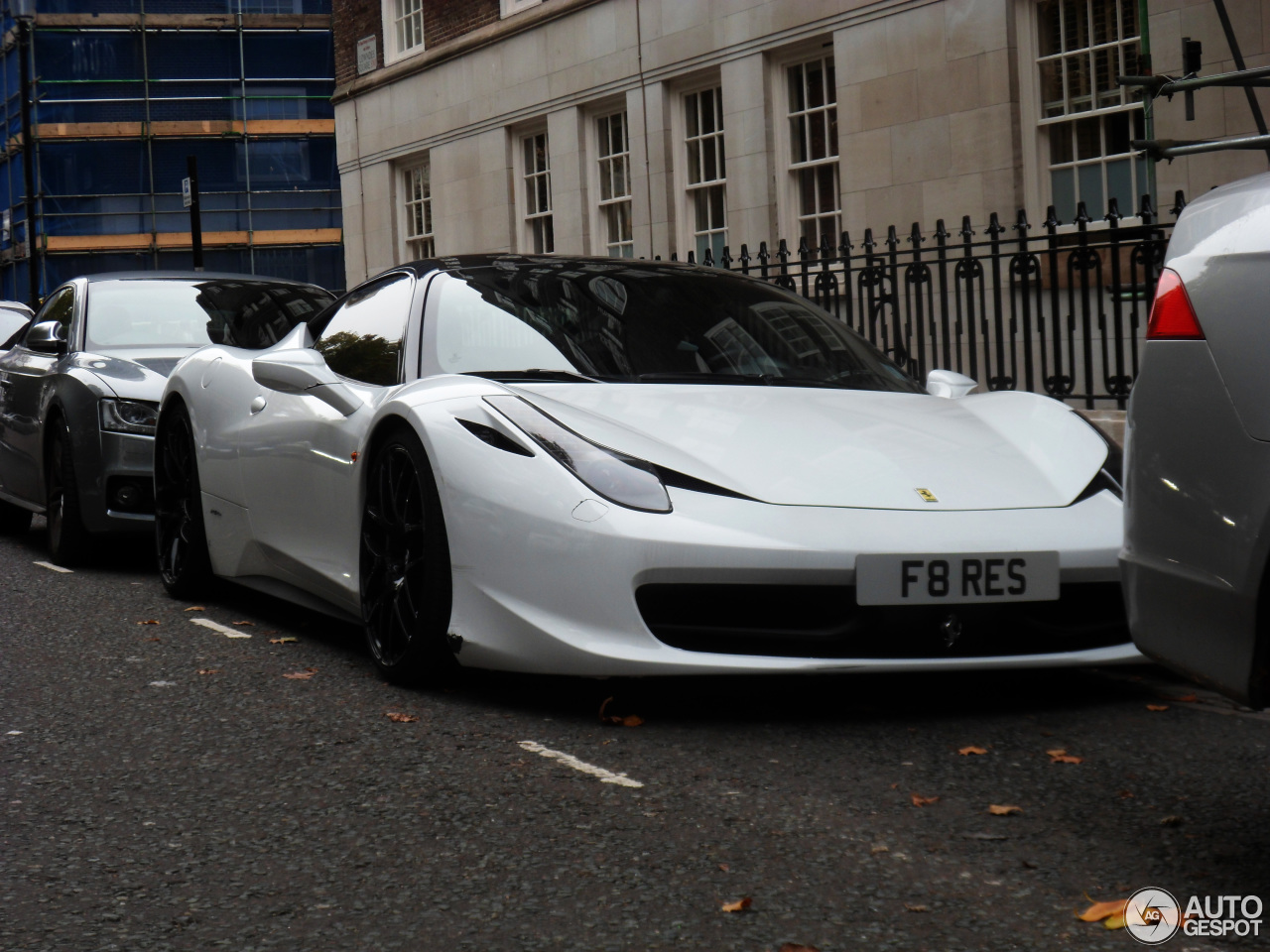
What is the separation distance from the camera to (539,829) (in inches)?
138

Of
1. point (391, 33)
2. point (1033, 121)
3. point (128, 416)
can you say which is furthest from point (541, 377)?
point (391, 33)

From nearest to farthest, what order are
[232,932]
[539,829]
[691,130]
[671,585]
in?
[232,932] → [539,829] → [671,585] → [691,130]

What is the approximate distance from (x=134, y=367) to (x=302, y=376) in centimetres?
295

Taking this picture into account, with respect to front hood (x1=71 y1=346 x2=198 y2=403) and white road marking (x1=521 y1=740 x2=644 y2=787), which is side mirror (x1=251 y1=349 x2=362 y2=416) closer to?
white road marking (x1=521 y1=740 x2=644 y2=787)

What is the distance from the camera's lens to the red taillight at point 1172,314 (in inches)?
120

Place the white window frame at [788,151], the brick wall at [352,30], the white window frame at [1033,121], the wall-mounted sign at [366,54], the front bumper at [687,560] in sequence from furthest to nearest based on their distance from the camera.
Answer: the wall-mounted sign at [366,54]
the brick wall at [352,30]
the white window frame at [788,151]
the white window frame at [1033,121]
the front bumper at [687,560]

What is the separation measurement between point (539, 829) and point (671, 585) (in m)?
0.94

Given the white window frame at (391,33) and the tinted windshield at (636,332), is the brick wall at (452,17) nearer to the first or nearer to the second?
the white window frame at (391,33)

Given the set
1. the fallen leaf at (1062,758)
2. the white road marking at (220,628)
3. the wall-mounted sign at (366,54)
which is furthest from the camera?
the wall-mounted sign at (366,54)

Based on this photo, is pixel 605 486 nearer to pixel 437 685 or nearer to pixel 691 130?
pixel 437 685

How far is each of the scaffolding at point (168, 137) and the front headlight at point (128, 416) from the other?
4570 centimetres

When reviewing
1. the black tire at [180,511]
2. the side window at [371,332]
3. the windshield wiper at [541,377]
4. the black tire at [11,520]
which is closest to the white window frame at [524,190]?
the black tire at [11,520]

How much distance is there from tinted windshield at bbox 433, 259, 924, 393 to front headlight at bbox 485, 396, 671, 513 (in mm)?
572

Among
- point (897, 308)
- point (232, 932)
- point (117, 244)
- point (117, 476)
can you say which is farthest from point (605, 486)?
point (117, 244)
